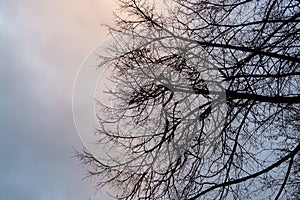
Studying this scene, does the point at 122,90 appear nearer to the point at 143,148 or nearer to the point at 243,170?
the point at 143,148

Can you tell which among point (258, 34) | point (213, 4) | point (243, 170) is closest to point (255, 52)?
point (258, 34)

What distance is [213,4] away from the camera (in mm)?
6660

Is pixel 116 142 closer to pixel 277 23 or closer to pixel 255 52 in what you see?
pixel 255 52

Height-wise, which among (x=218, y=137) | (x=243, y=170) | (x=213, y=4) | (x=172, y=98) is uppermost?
(x=213, y=4)

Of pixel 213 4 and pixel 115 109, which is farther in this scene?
pixel 213 4

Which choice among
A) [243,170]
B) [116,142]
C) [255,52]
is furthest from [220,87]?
[116,142]

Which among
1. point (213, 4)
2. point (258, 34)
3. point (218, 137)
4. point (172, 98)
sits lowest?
point (218, 137)

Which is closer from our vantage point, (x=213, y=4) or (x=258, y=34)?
(x=258, y=34)

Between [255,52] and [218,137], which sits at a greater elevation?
[255,52]

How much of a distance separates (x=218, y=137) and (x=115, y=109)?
57.1 inches

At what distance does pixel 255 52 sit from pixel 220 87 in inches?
25.7

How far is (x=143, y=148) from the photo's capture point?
6281 mm

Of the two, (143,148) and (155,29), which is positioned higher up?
(155,29)

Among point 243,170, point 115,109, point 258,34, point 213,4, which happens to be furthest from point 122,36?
point 243,170
